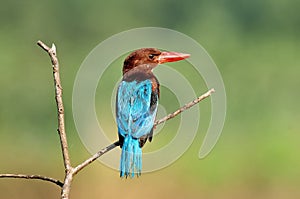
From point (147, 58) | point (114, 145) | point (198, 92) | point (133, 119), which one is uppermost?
point (198, 92)

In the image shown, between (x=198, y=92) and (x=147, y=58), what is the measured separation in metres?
3.83

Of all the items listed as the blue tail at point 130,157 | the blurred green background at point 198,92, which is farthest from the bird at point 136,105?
the blurred green background at point 198,92

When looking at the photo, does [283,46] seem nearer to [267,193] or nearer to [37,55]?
[37,55]

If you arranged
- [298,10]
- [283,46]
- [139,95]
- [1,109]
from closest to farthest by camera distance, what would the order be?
[139,95]
[1,109]
[283,46]
[298,10]

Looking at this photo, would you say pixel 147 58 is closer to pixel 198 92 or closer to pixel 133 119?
pixel 133 119

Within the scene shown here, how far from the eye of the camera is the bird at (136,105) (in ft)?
8.58

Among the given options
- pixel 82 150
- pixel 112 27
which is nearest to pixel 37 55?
pixel 112 27

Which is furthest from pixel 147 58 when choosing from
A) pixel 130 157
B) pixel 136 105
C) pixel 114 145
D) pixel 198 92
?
pixel 198 92

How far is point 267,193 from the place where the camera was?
5469 mm

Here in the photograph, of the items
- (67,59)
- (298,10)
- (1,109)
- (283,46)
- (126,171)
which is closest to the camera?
(126,171)

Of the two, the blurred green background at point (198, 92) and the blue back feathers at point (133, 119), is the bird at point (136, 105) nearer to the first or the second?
the blue back feathers at point (133, 119)

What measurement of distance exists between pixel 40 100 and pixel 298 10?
3.39m

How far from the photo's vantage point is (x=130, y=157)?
2.60 meters

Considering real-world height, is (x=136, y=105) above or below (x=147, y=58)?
below
